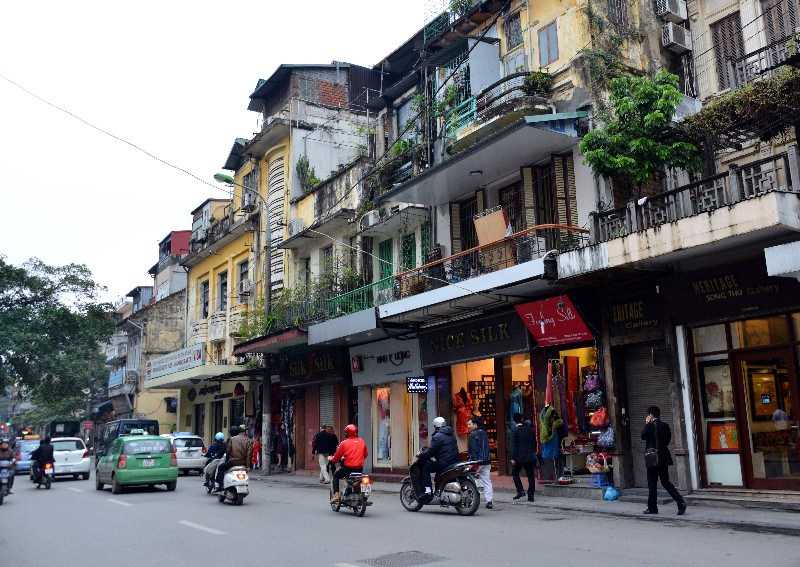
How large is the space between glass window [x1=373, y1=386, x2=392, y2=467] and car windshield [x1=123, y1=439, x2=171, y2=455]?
22.7 ft

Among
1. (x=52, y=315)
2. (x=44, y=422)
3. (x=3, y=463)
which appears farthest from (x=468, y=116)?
(x=44, y=422)

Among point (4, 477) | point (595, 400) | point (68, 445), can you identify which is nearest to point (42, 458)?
point (68, 445)

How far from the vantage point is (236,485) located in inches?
592

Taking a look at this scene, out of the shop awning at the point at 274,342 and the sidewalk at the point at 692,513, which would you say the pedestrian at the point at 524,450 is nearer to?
the sidewalk at the point at 692,513

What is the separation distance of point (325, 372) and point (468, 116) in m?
11.0

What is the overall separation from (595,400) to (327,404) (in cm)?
1294

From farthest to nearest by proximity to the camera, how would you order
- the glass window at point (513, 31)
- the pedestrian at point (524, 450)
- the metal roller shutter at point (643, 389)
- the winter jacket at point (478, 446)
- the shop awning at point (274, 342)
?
the shop awning at point (274, 342) → the glass window at point (513, 31) → the metal roller shutter at point (643, 389) → the pedestrian at point (524, 450) → the winter jacket at point (478, 446)

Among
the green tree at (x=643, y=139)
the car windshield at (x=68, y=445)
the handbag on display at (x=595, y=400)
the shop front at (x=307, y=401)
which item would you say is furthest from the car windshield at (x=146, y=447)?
the green tree at (x=643, y=139)

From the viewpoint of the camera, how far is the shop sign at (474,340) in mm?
18094

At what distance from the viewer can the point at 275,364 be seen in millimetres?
29047

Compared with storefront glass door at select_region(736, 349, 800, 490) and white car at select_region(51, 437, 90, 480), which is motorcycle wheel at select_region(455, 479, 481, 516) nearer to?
storefront glass door at select_region(736, 349, 800, 490)

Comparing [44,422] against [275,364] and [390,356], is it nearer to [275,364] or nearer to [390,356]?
[275,364]

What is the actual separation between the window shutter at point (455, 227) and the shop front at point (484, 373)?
2237mm

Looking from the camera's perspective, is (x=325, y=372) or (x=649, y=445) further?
(x=325, y=372)
